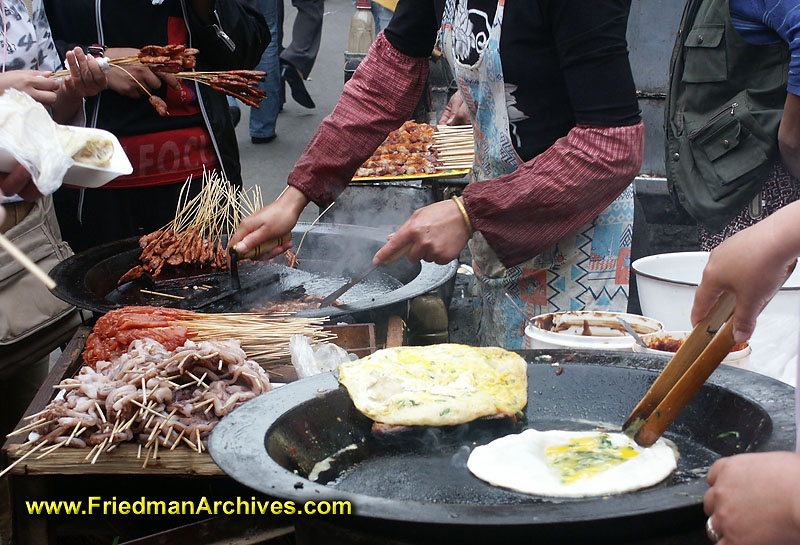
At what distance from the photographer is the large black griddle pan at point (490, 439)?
1.33 m

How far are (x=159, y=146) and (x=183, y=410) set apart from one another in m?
2.15

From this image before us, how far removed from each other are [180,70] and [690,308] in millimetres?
2634

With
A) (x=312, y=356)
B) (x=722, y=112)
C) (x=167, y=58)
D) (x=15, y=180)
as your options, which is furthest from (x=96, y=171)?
(x=722, y=112)

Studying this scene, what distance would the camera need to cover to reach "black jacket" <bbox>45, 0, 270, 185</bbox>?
3887 mm

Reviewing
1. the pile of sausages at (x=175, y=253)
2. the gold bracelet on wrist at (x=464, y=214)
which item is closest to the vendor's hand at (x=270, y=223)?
the pile of sausages at (x=175, y=253)

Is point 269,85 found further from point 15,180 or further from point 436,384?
point 436,384

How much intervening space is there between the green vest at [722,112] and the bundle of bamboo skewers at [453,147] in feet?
6.32

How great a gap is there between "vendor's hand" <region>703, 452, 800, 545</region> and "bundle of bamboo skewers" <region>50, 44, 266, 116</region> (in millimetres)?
2941

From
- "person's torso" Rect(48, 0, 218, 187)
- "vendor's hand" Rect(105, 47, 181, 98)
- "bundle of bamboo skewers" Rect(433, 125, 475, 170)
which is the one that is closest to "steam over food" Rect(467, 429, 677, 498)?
"vendor's hand" Rect(105, 47, 181, 98)

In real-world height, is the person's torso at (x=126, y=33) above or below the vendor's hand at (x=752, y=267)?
above

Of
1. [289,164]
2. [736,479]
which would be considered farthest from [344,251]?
[289,164]

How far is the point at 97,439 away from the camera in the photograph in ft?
7.30

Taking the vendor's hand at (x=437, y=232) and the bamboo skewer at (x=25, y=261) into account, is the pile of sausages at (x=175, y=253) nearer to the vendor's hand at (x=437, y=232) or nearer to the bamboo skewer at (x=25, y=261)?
the vendor's hand at (x=437, y=232)

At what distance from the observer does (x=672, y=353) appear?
2.16 metres
